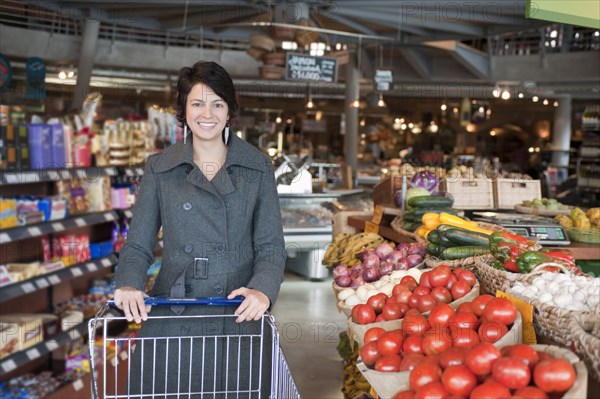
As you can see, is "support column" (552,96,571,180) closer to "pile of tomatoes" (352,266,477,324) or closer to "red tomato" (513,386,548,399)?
"pile of tomatoes" (352,266,477,324)

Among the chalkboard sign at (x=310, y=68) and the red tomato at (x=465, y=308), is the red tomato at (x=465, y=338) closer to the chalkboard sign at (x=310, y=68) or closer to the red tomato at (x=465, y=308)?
the red tomato at (x=465, y=308)

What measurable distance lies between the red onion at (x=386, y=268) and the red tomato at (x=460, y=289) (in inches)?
38.0

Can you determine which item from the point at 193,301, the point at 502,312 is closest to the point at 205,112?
the point at 193,301

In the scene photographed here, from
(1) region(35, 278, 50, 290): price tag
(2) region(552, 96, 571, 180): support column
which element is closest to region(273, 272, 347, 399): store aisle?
(1) region(35, 278, 50, 290): price tag

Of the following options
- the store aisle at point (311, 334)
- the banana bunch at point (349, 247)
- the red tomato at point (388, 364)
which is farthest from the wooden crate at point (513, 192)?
the red tomato at point (388, 364)

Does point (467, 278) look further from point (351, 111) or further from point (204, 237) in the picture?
point (351, 111)

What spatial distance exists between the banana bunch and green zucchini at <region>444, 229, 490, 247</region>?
741mm

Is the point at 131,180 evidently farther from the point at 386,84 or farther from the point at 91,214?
the point at 386,84

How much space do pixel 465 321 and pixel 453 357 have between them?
0.36 metres

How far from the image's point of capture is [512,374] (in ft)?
4.79

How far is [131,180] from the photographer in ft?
20.4

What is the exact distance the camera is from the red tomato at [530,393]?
1419 mm

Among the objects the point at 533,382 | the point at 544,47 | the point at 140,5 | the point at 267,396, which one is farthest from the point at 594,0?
the point at 544,47

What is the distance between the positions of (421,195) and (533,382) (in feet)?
10.5
